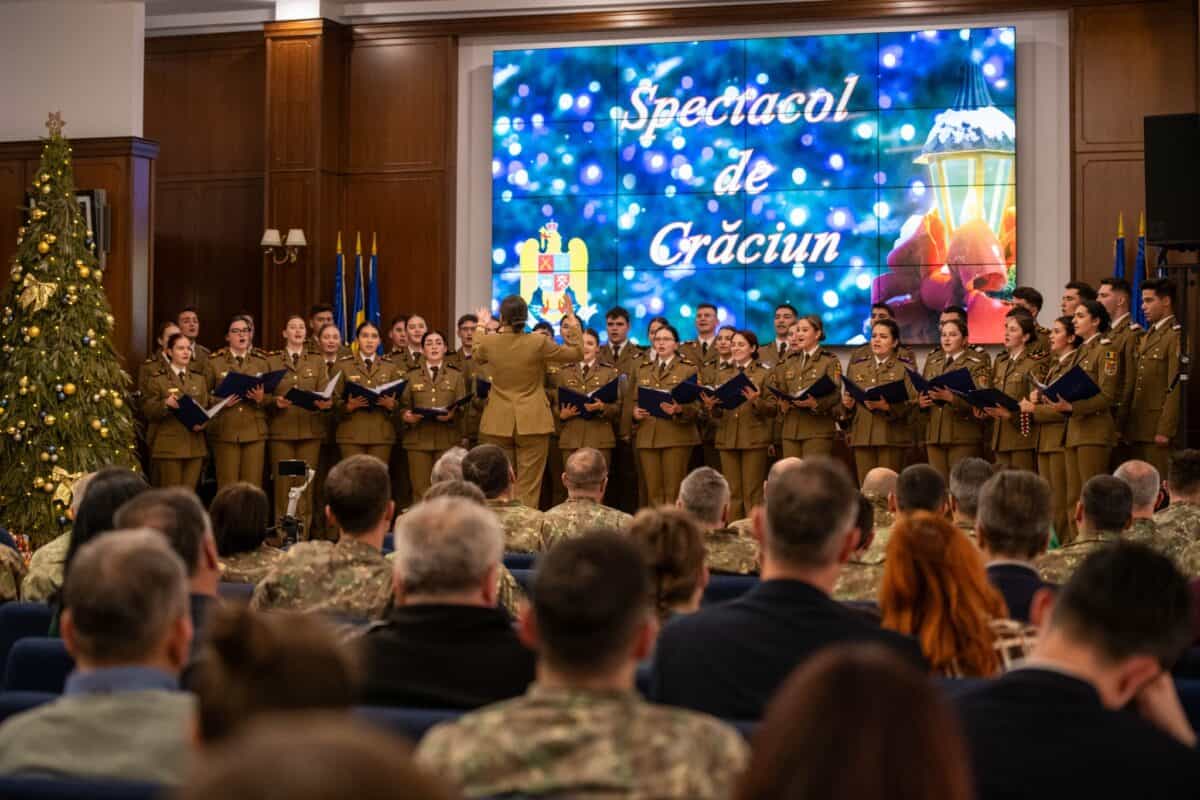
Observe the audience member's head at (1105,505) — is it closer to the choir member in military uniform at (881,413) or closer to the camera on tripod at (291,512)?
the camera on tripod at (291,512)

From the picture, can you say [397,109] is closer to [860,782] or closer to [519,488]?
[519,488]

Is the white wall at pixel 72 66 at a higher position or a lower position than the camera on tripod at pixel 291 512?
higher

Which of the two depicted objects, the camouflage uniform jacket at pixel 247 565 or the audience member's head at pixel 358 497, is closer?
the audience member's head at pixel 358 497

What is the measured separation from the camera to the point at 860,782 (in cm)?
119

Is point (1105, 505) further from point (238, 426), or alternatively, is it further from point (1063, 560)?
point (238, 426)

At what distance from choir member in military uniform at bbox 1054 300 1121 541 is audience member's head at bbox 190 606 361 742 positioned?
7.67 meters

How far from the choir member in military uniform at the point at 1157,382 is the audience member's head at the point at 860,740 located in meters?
8.18

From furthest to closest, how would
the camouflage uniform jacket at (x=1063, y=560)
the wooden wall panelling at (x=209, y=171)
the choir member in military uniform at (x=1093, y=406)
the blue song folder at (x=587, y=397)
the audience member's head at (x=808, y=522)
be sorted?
the wooden wall panelling at (x=209, y=171)
the blue song folder at (x=587, y=397)
the choir member in military uniform at (x=1093, y=406)
the camouflage uniform jacket at (x=1063, y=560)
the audience member's head at (x=808, y=522)

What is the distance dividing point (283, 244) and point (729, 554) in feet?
27.4

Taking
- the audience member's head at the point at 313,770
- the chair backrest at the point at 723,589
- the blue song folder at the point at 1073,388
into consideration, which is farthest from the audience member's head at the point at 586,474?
the audience member's head at the point at 313,770

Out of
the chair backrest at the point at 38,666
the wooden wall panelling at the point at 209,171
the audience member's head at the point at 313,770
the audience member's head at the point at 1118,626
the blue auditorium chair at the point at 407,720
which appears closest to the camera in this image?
the audience member's head at the point at 313,770

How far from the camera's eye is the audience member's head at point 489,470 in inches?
229

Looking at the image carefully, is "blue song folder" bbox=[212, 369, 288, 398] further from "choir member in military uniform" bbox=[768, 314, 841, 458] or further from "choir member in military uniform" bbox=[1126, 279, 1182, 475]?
"choir member in military uniform" bbox=[1126, 279, 1182, 475]

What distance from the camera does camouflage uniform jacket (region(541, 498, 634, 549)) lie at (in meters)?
5.64
